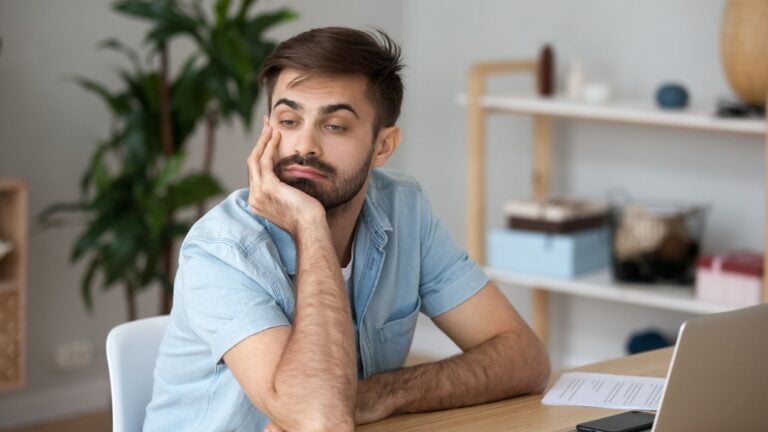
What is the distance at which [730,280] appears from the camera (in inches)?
136

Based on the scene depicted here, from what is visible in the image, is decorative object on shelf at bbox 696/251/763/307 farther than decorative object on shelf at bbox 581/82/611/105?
No

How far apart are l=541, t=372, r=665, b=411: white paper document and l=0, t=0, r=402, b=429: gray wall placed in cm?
219

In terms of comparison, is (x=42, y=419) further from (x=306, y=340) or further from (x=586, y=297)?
(x=306, y=340)

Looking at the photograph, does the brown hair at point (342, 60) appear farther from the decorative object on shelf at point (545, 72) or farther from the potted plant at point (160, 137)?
the decorative object on shelf at point (545, 72)

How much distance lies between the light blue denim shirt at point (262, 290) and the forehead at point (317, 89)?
0.19 meters

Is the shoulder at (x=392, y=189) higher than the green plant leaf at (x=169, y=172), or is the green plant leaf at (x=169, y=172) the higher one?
the shoulder at (x=392, y=189)

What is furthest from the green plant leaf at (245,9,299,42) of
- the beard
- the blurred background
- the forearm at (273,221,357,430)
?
the forearm at (273,221,357,430)

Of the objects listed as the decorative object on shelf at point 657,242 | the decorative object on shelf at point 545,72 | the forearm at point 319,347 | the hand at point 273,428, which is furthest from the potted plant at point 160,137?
the hand at point 273,428

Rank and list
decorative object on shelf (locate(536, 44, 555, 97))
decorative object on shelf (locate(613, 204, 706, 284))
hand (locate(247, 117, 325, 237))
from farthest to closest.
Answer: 1. decorative object on shelf (locate(536, 44, 555, 97))
2. decorative object on shelf (locate(613, 204, 706, 284))
3. hand (locate(247, 117, 325, 237))

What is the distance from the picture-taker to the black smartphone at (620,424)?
5.44 feet

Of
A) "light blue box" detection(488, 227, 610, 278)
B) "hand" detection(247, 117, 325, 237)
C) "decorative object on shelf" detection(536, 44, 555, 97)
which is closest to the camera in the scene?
"hand" detection(247, 117, 325, 237)

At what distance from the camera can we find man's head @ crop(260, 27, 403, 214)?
1.86 metres

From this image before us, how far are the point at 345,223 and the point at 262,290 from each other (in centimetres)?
28

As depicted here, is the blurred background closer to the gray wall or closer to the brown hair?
the gray wall
